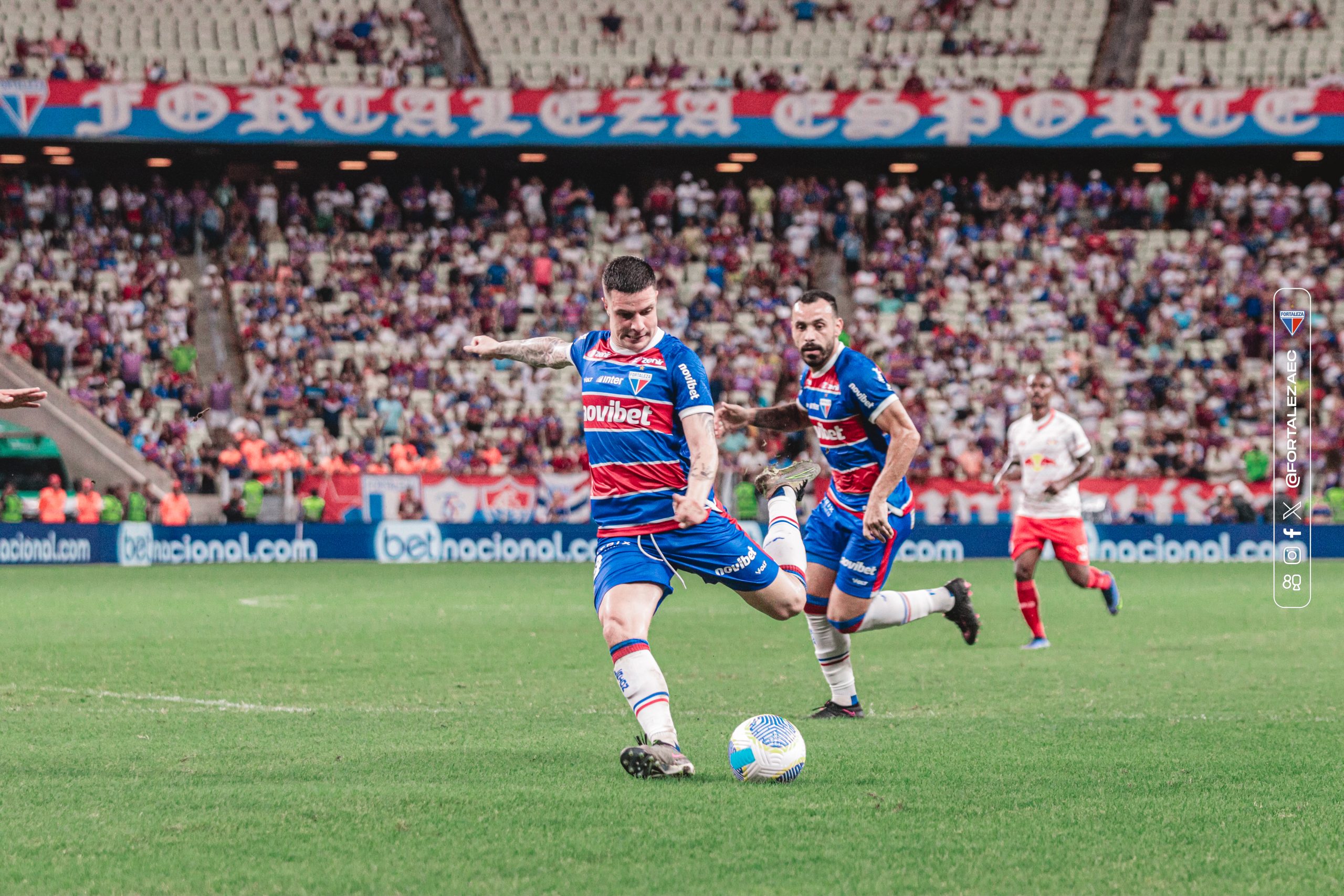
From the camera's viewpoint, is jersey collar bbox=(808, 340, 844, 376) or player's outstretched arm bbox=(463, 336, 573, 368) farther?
jersey collar bbox=(808, 340, 844, 376)

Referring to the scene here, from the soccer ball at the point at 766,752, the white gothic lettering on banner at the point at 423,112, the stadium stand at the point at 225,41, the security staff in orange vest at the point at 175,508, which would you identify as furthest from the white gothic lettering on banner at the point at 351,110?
the soccer ball at the point at 766,752

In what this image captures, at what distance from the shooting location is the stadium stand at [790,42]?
126 ft

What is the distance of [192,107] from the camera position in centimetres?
3531

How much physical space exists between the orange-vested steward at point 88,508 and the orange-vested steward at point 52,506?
289 millimetres

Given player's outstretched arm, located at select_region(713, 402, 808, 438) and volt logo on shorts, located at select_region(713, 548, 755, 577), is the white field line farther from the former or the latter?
volt logo on shorts, located at select_region(713, 548, 755, 577)

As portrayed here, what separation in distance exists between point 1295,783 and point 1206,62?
35896 millimetres

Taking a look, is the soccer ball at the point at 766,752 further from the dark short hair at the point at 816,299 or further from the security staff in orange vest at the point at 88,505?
the security staff in orange vest at the point at 88,505

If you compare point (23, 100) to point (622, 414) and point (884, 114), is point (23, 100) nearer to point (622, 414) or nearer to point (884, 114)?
point (884, 114)

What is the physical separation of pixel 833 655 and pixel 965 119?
29.5m

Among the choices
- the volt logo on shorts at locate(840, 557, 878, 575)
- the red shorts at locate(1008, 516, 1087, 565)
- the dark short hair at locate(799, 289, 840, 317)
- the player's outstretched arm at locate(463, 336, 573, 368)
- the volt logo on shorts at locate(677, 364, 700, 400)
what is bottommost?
the red shorts at locate(1008, 516, 1087, 565)

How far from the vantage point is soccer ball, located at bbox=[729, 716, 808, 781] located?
22.4 ft

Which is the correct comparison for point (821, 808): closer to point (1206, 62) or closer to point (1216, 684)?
point (1216, 684)

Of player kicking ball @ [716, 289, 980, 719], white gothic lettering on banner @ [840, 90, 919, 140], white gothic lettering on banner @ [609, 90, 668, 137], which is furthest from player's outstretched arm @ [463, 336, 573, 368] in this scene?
white gothic lettering on banner @ [840, 90, 919, 140]

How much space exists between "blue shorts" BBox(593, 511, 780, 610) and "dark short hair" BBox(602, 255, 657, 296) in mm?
1133
